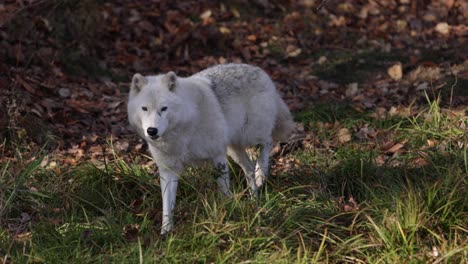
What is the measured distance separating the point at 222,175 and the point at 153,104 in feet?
2.81

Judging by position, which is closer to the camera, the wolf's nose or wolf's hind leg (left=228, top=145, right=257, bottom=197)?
the wolf's nose

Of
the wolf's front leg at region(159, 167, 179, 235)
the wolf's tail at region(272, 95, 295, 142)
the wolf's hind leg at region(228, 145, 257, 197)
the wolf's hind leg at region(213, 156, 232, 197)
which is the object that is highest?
the wolf's hind leg at region(213, 156, 232, 197)

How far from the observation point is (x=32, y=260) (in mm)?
5000

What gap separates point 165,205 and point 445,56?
6445mm

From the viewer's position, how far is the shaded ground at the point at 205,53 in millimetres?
8844

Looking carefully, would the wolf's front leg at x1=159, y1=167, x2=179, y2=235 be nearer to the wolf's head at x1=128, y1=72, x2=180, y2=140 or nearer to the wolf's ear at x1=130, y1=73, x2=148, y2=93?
the wolf's head at x1=128, y1=72, x2=180, y2=140

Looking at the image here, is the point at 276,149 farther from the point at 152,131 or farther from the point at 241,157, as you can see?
the point at 152,131

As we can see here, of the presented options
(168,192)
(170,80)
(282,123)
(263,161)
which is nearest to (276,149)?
(282,123)

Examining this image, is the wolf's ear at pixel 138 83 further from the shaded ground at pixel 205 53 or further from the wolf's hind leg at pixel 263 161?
the shaded ground at pixel 205 53

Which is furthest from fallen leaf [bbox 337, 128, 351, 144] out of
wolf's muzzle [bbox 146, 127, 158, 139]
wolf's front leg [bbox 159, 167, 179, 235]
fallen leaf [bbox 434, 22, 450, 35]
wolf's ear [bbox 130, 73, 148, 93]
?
fallen leaf [bbox 434, 22, 450, 35]

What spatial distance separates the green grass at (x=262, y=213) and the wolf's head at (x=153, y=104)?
1.78 feet

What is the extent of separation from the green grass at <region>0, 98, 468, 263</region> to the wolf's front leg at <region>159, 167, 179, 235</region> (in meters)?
0.09

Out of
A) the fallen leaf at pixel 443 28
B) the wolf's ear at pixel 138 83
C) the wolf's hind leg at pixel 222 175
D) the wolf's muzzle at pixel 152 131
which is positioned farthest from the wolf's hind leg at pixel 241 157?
the fallen leaf at pixel 443 28

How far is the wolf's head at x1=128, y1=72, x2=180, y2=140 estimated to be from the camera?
5.55 m
